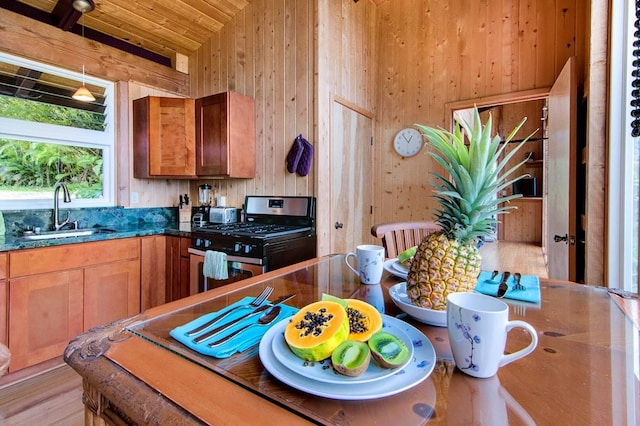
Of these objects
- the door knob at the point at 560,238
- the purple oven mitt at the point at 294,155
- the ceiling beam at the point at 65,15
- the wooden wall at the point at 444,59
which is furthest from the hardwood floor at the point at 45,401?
the door knob at the point at 560,238

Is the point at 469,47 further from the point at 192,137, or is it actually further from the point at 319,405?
the point at 319,405

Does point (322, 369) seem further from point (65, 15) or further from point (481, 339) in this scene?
point (65, 15)

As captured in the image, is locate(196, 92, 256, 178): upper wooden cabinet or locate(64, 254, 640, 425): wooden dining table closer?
locate(64, 254, 640, 425): wooden dining table

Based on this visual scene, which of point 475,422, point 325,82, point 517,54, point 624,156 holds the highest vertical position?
point 517,54

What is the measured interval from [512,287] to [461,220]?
39 centimetres

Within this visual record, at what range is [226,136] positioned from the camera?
9.43ft

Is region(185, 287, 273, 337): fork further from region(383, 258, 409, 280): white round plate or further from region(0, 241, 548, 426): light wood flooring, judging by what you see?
region(0, 241, 548, 426): light wood flooring

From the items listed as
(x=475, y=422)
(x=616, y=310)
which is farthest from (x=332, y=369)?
(x=616, y=310)

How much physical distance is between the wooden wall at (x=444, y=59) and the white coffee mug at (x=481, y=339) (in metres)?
2.77

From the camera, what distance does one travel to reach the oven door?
229 cm

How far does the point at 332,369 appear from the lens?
1.78 ft

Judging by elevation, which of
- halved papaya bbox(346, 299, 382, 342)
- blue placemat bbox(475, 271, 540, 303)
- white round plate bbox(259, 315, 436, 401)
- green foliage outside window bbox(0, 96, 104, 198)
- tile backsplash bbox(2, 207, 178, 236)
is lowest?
white round plate bbox(259, 315, 436, 401)

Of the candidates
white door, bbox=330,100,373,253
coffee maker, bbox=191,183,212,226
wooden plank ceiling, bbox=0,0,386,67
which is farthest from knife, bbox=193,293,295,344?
wooden plank ceiling, bbox=0,0,386,67

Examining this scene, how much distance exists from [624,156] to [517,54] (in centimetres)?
160
